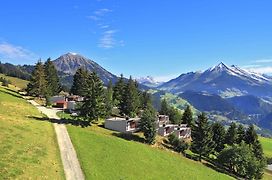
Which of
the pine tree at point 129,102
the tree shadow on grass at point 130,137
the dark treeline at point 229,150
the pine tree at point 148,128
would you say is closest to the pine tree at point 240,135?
the dark treeline at point 229,150

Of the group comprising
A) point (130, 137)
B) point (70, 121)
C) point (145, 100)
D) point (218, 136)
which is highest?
point (145, 100)

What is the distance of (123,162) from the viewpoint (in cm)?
6556

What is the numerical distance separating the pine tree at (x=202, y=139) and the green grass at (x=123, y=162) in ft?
64.2

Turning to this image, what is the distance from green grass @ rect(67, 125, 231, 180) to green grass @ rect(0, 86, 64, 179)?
4798 mm

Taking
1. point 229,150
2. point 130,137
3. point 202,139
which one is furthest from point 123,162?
point 229,150

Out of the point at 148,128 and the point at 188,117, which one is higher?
the point at 188,117

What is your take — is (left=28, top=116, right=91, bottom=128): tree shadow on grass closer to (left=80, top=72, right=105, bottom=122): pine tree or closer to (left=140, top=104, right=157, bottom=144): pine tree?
(left=80, top=72, right=105, bottom=122): pine tree

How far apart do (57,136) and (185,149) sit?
1823 inches

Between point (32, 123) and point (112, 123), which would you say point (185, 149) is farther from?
point (32, 123)

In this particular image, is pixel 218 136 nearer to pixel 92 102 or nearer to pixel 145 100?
pixel 145 100

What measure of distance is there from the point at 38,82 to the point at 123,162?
248 ft

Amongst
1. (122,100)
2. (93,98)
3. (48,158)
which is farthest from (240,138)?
(48,158)

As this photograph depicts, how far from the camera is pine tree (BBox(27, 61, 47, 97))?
131125mm

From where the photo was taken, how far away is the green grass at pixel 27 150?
46531 mm
